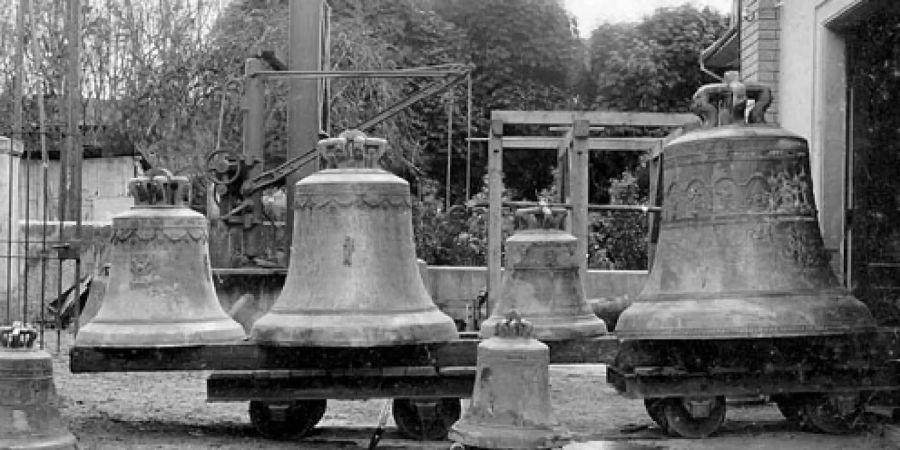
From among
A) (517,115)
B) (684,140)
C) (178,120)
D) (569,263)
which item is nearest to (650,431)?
(569,263)

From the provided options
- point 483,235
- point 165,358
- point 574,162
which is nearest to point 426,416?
point 165,358

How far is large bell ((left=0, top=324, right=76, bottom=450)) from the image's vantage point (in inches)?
225

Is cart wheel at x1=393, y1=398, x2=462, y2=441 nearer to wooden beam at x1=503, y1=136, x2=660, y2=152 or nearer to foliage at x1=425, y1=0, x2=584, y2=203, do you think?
wooden beam at x1=503, y1=136, x2=660, y2=152

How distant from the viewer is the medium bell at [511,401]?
5.26 metres

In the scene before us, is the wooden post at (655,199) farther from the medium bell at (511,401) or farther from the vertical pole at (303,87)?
the medium bell at (511,401)

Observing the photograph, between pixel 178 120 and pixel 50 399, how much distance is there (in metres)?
17.8

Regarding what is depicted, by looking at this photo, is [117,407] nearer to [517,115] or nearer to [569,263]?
[569,263]

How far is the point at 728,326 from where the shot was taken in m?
6.64

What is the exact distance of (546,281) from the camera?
8.41 meters

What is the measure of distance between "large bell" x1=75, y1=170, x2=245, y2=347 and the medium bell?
2401 millimetres

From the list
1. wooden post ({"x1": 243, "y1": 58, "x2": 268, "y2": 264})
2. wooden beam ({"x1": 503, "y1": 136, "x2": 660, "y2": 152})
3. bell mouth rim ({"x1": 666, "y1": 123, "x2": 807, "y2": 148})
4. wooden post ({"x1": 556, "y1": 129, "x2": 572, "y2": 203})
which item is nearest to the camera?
bell mouth rim ({"x1": 666, "y1": 123, "x2": 807, "y2": 148})

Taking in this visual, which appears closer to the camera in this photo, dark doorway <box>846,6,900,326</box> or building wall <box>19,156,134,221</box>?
dark doorway <box>846,6,900,326</box>

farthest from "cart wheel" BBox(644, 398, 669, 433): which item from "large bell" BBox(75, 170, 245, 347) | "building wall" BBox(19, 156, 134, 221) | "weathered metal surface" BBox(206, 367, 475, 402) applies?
"building wall" BBox(19, 156, 134, 221)

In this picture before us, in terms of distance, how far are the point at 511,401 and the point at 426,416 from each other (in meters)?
2.19
